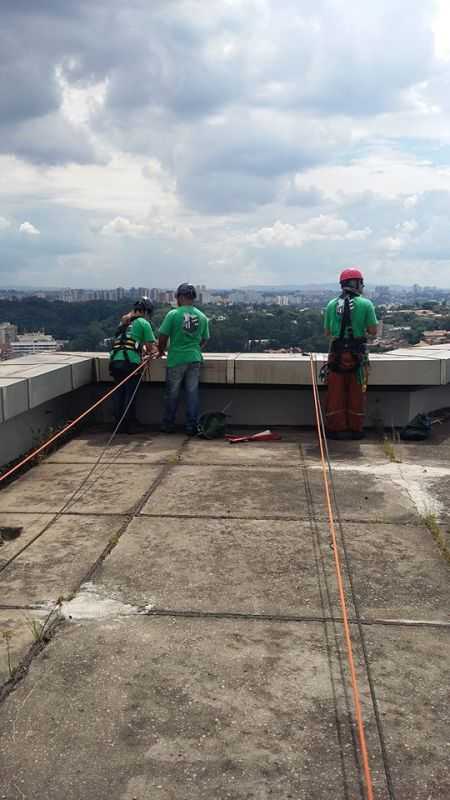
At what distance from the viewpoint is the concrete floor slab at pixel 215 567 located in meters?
3.86

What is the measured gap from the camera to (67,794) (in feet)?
7.99

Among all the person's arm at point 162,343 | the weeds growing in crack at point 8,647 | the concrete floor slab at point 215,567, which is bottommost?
the weeds growing in crack at point 8,647

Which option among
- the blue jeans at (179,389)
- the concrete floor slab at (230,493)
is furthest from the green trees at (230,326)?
the concrete floor slab at (230,493)

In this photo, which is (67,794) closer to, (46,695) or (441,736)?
(46,695)

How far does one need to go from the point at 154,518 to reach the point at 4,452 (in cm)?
230

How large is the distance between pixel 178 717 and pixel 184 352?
570 cm

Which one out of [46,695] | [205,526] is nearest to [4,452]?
[205,526]

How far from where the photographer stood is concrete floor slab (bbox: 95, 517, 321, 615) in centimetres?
386

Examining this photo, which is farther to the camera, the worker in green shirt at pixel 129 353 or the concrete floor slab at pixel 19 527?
the worker in green shirt at pixel 129 353

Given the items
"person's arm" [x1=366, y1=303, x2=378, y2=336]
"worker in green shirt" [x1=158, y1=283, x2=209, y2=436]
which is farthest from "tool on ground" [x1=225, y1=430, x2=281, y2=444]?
"person's arm" [x1=366, y1=303, x2=378, y2=336]

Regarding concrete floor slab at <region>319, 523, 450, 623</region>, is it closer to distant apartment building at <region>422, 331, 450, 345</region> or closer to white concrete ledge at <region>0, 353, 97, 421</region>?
white concrete ledge at <region>0, 353, 97, 421</region>

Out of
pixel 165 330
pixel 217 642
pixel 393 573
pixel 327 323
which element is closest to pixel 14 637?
pixel 217 642

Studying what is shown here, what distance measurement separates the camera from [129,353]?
835 centimetres

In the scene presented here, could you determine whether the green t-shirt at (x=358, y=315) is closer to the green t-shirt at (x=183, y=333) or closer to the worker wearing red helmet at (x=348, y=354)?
the worker wearing red helmet at (x=348, y=354)
